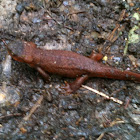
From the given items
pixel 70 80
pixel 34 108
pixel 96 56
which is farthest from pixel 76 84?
pixel 34 108

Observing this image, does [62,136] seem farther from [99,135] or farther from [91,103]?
[91,103]

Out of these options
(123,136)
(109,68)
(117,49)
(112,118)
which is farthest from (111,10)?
(123,136)

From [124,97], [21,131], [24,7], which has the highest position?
[24,7]

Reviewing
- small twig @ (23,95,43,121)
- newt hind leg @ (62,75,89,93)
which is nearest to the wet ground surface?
small twig @ (23,95,43,121)

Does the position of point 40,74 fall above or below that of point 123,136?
above

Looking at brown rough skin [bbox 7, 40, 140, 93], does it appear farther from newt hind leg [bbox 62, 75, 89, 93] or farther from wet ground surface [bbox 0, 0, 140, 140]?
wet ground surface [bbox 0, 0, 140, 140]

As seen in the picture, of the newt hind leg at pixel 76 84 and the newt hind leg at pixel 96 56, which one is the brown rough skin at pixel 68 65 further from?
the newt hind leg at pixel 96 56

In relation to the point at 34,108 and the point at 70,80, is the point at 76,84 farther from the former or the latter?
the point at 34,108
